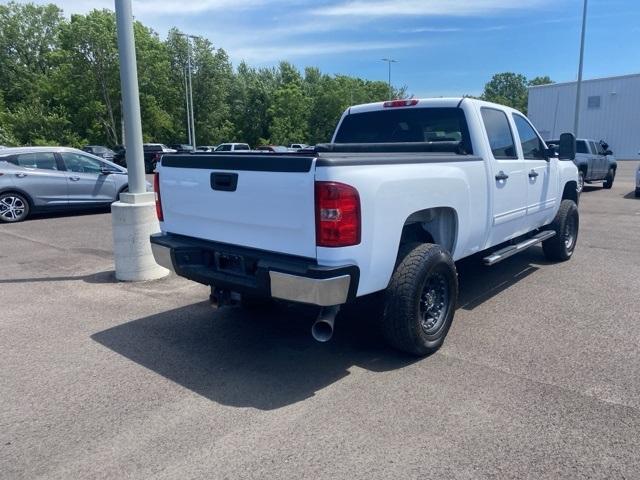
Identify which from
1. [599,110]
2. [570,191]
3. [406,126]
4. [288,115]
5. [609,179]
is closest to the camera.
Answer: [406,126]

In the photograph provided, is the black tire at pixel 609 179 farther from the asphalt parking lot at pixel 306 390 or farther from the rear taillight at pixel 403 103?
the rear taillight at pixel 403 103

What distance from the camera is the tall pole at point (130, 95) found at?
6.16 meters

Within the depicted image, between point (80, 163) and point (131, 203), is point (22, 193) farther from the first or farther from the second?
point (131, 203)

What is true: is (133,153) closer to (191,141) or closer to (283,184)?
(283,184)

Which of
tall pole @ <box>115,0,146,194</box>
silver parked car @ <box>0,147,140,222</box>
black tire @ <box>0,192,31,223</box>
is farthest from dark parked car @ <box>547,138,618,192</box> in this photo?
black tire @ <box>0,192,31,223</box>

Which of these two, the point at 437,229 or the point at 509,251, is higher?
the point at 437,229

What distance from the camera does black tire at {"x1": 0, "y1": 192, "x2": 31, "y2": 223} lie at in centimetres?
1118

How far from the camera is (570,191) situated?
7.77 metres

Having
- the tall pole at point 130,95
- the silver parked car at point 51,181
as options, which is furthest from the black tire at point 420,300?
the silver parked car at point 51,181

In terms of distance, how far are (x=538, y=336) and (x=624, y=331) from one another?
81cm

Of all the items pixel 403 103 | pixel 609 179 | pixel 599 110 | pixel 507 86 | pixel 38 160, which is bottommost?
pixel 609 179

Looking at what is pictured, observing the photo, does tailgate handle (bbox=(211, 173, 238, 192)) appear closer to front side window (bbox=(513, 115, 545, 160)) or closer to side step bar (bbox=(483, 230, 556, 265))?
side step bar (bbox=(483, 230, 556, 265))

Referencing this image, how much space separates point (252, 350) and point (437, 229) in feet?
6.20

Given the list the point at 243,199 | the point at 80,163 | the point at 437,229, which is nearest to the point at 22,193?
the point at 80,163
